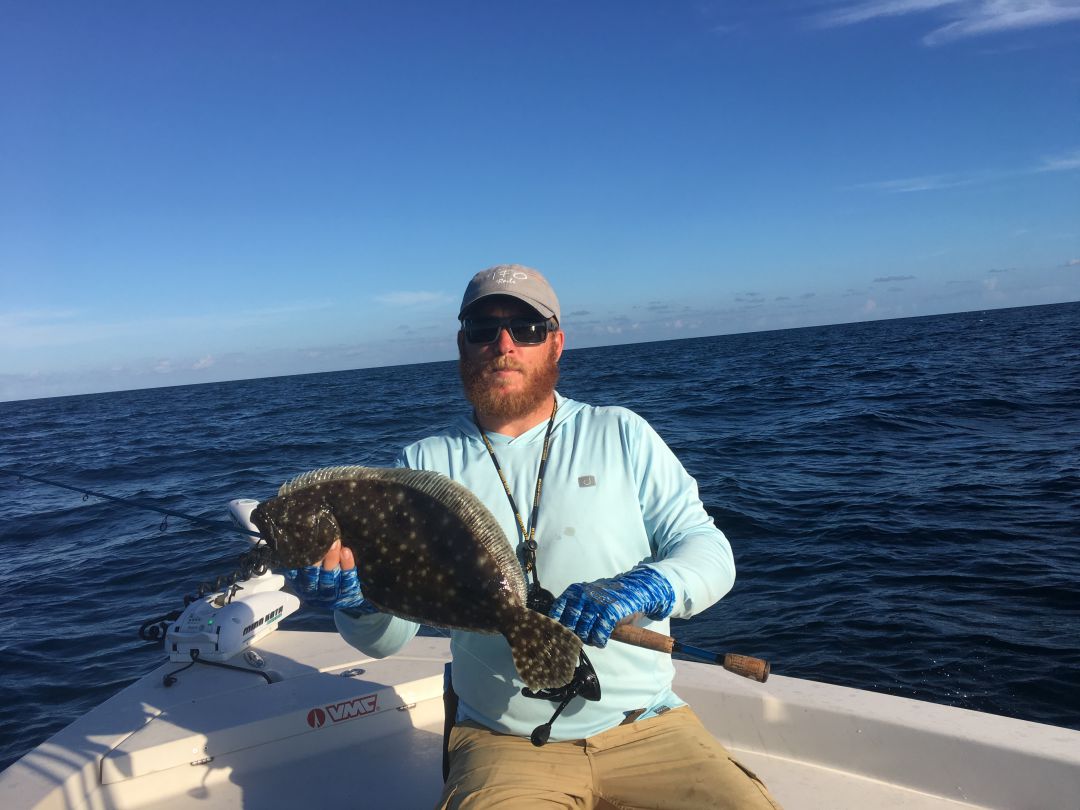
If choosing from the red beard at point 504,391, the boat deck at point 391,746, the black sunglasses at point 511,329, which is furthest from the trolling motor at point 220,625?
the black sunglasses at point 511,329

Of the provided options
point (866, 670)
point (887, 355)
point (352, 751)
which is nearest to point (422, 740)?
point (352, 751)

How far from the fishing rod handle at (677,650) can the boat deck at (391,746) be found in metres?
1.49

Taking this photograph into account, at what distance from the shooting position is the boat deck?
333 centimetres

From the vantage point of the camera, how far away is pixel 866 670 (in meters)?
6.16

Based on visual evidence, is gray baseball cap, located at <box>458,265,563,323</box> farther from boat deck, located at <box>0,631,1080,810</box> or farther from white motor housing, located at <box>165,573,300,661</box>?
white motor housing, located at <box>165,573,300,661</box>

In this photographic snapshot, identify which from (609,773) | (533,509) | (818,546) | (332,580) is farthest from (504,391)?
(818,546)

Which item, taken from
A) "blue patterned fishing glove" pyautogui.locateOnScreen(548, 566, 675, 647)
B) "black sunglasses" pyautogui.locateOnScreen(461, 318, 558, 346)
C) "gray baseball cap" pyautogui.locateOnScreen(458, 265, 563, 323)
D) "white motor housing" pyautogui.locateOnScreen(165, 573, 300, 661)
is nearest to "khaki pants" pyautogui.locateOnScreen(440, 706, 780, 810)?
"blue patterned fishing glove" pyautogui.locateOnScreen(548, 566, 675, 647)

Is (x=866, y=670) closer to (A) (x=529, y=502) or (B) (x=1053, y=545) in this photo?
(B) (x=1053, y=545)

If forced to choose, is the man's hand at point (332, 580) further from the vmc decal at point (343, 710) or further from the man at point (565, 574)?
the vmc decal at point (343, 710)

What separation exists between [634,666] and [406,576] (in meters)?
1.06

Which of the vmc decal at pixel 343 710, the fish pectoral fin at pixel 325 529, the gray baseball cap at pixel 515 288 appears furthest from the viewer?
the vmc decal at pixel 343 710

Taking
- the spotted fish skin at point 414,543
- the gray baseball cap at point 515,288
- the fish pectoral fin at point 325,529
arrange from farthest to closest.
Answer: the gray baseball cap at point 515,288 → the fish pectoral fin at point 325,529 → the spotted fish skin at point 414,543

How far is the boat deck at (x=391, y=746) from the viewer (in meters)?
3.33

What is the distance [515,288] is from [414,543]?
1.26 m
